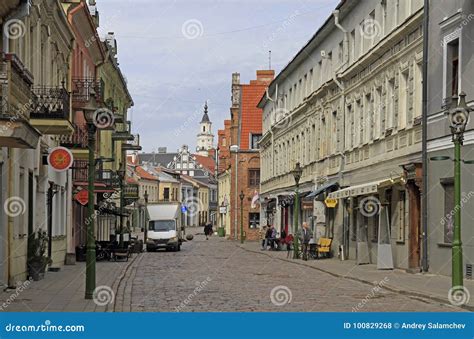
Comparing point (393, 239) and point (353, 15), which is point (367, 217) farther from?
point (353, 15)

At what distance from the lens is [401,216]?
28.3 m

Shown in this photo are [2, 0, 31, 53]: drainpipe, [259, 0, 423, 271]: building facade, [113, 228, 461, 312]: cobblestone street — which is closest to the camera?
[113, 228, 461, 312]: cobblestone street

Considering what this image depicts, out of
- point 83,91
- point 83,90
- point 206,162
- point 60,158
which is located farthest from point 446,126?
point 206,162

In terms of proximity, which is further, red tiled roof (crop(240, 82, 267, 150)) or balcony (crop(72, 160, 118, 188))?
red tiled roof (crop(240, 82, 267, 150))

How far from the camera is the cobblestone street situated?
53.7ft

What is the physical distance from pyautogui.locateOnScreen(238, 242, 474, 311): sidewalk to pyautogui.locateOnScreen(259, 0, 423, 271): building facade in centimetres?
91

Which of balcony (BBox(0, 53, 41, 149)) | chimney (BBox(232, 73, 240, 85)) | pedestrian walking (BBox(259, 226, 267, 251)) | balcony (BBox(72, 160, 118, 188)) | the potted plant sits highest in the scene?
chimney (BBox(232, 73, 240, 85))

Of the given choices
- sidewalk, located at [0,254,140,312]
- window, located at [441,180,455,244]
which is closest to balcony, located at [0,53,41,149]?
sidewalk, located at [0,254,140,312]

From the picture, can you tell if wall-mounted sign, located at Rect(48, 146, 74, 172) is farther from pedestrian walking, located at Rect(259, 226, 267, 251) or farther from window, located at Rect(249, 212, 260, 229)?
window, located at Rect(249, 212, 260, 229)

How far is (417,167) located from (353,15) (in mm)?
11713

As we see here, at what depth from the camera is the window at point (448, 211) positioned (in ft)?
78.3

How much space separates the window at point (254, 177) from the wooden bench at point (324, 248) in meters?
40.1

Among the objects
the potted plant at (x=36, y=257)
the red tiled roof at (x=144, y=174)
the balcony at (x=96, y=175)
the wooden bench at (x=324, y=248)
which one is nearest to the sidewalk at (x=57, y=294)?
the potted plant at (x=36, y=257)

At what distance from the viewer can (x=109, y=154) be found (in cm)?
5484
